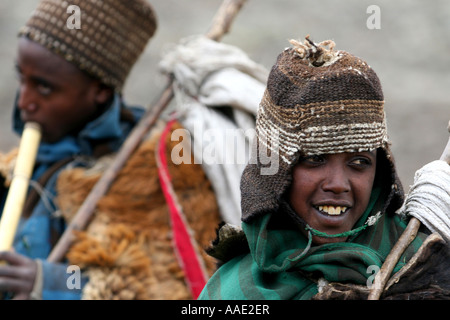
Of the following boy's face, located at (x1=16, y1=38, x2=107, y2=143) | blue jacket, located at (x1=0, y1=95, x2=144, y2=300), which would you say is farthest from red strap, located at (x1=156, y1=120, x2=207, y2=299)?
boy's face, located at (x1=16, y1=38, x2=107, y2=143)

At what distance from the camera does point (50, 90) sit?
3902mm

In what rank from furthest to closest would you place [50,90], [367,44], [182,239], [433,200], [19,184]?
[367,44] < [50,90] < [19,184] < [182,239] < [433,200]

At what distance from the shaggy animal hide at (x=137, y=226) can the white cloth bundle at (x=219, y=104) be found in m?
0.09

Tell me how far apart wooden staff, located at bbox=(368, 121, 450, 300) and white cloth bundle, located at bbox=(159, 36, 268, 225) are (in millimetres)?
1528

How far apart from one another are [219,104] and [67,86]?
31.1 inches

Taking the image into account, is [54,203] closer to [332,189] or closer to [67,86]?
[67,86]

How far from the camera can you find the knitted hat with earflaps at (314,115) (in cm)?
197

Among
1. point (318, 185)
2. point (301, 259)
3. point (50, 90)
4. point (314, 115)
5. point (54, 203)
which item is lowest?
point (54, 203)

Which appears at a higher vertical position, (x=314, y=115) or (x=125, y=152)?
(x=314, y=115)

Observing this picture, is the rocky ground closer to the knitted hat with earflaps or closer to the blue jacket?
the blue jacket

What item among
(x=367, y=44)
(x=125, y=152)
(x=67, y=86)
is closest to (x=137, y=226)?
(x=125, y=152)

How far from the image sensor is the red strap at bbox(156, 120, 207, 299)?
11.6 ft

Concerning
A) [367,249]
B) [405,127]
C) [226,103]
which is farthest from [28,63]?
[405,127]
